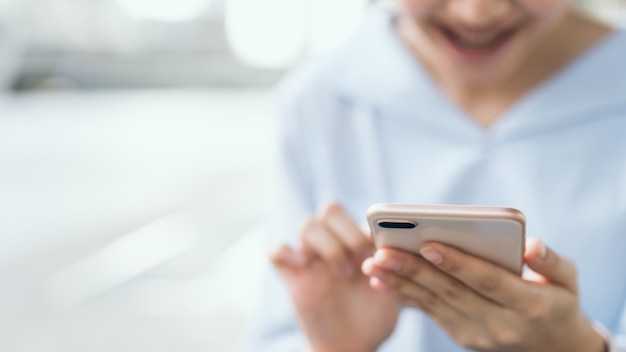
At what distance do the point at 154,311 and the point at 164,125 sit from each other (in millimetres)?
2041

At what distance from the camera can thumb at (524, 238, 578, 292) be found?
452 mm

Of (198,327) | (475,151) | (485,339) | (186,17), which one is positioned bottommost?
(198,327)

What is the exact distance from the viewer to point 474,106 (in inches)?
28.6

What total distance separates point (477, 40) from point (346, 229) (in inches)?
7.4

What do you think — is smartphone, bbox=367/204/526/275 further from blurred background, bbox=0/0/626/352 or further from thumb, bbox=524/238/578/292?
blurred background, bbox=0/0/626/352

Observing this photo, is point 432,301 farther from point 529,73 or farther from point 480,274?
point 529,73

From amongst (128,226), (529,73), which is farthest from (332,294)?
(128,226)

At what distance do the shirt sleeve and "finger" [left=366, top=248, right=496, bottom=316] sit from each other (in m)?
0.26

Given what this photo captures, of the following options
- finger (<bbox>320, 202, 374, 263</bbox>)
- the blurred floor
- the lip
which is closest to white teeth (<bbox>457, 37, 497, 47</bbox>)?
the lip

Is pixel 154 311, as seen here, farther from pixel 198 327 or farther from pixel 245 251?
pixel 245 251

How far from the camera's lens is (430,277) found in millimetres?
477

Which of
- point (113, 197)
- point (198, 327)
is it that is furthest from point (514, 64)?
point (113, 197)

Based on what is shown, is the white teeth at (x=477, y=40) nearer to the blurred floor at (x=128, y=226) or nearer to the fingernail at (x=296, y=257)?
the fingernail at (x=296, y=257)

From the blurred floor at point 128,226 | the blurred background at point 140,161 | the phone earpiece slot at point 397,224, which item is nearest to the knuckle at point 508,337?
the phone earpiece slot at point 397,224
